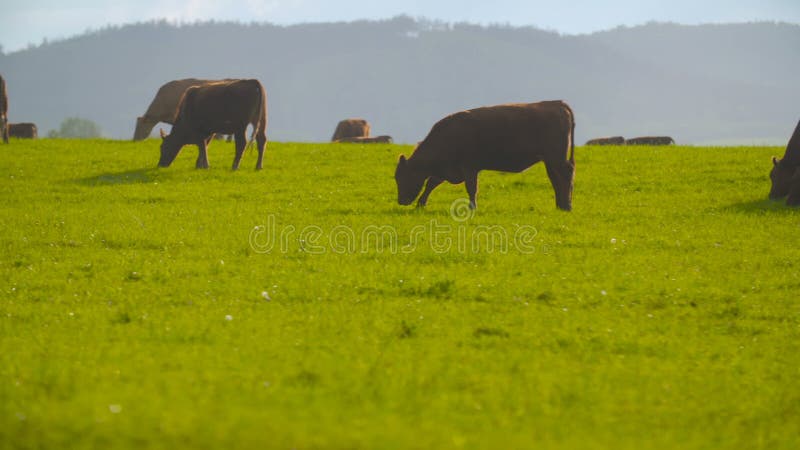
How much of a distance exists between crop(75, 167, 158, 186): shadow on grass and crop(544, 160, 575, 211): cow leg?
40.1ft

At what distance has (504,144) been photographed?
19797 millimetres

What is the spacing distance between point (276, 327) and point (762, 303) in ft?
23.2

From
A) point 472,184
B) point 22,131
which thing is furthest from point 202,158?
point 22,131

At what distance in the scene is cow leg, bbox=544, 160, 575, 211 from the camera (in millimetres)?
19797

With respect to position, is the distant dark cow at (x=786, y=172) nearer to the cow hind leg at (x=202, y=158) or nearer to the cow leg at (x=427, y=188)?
the cow leg at (x=427, y=188)

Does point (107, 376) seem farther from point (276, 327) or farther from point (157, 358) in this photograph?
point (276, 327)

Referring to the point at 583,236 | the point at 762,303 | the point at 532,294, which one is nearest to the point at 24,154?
the point at 583,236

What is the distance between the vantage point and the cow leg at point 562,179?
1980 cm

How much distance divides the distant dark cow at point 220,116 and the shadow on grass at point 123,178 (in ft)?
4.38

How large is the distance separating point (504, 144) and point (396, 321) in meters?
9.59

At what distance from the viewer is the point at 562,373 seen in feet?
30.0

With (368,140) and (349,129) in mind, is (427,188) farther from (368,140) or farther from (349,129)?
(349,129)

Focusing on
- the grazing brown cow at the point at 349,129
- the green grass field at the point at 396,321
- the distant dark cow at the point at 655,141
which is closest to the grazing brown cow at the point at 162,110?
the grazing brown cow at the point at 349,129

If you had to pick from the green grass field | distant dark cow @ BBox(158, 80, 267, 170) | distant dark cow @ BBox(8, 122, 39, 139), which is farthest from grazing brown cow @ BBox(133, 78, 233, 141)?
the green grass field
